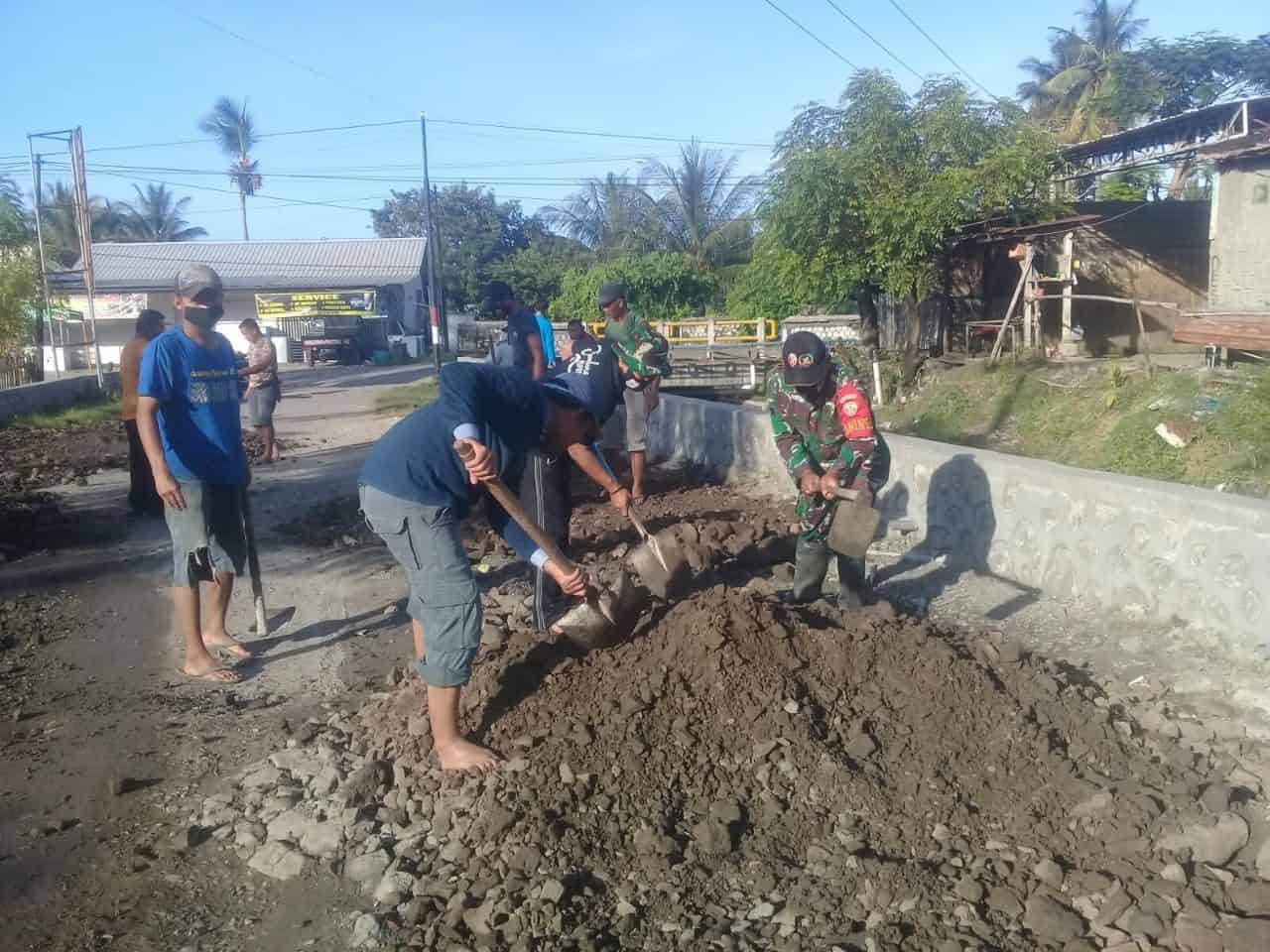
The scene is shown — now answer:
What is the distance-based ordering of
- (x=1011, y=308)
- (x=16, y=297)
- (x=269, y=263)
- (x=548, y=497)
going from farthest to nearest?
(x=269, y=263) → (x=16, y=297) → (x=1011, y=308) → (x=548, y=497)

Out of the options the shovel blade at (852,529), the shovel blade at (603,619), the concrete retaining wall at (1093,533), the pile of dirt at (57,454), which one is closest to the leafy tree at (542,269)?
the pile of dirt at (57,454)

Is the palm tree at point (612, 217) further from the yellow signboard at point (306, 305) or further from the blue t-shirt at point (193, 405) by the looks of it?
the blue t-shirt at point (193, 405)

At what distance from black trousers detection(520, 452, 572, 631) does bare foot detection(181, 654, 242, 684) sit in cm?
141

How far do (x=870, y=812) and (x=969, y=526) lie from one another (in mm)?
3091

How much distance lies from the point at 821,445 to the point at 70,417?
15.4 m

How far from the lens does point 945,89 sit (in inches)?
725

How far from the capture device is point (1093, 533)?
17.4 feet

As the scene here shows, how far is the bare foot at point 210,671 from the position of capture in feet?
16.1

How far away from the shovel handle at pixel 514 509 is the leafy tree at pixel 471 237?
4965 cm

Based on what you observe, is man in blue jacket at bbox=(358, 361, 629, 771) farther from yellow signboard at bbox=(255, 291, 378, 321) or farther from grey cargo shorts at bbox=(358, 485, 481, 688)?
yellow signboard at bbox=(255, 291, 378, 321)

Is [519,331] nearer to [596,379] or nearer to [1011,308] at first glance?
[596,379]

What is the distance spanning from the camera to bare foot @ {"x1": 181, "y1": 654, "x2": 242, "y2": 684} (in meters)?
4.90

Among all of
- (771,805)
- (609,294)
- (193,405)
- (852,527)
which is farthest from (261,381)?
(771,805)

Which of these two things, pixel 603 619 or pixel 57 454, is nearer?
pixel 603 619
